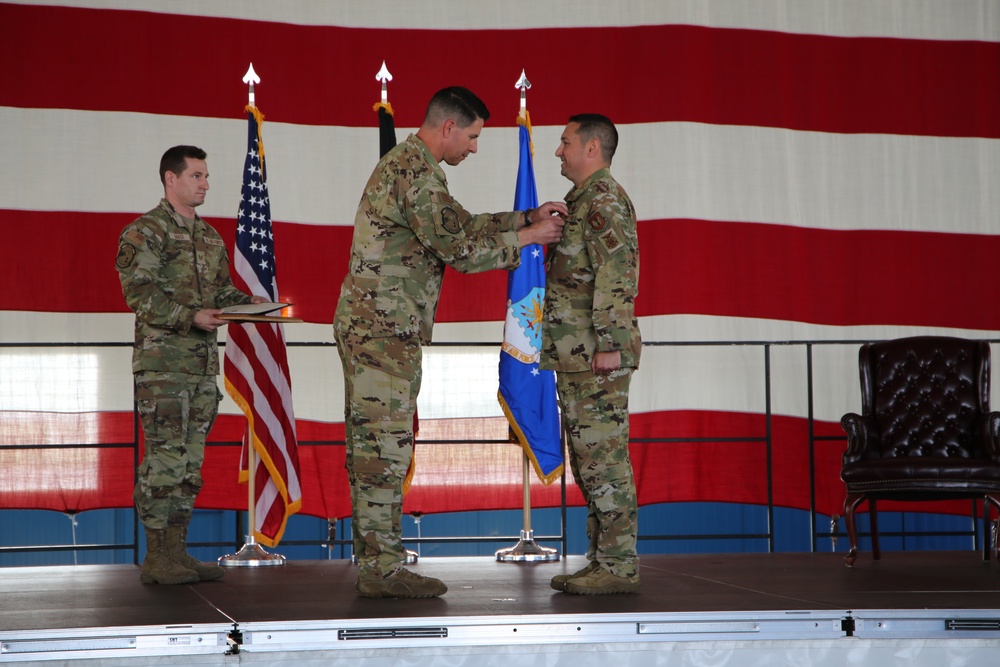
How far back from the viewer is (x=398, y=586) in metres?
2.90

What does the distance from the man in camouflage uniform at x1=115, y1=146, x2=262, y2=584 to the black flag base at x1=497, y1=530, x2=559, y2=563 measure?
1123 millimetres

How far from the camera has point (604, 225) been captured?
295cm

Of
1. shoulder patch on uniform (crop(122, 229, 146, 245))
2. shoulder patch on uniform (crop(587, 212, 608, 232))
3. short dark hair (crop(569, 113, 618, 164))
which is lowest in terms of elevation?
shoulder patch on uniform (crop(587, 212, 608, 232))

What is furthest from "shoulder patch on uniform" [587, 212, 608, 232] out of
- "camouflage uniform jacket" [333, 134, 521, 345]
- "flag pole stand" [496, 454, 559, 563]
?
"flag pole stand" [496, 454, 559, 563]

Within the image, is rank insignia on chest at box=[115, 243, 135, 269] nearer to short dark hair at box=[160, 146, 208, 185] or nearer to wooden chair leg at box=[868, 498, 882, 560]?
short dark hair at box=[160, 146, 208, 185]

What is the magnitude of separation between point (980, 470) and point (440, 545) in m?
2.54

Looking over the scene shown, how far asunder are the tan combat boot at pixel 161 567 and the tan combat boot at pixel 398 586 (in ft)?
2.55

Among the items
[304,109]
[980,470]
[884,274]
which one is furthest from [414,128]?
[980,470]

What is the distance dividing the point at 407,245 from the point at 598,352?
0.60m

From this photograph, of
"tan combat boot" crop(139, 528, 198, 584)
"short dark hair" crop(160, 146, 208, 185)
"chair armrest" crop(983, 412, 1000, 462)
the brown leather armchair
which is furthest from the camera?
"chair armrest" crop(983, 412, 1000, 462)

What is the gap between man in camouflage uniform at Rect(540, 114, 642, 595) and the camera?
295 centimetres

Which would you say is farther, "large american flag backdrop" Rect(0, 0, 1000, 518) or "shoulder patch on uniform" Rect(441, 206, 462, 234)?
"large american flag backdrop" Rect(0, 0, 1000, 518)

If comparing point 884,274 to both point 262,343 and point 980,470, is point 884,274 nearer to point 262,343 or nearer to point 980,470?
point 980,470

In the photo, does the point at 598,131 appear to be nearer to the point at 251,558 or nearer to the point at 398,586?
the point at 398,586
